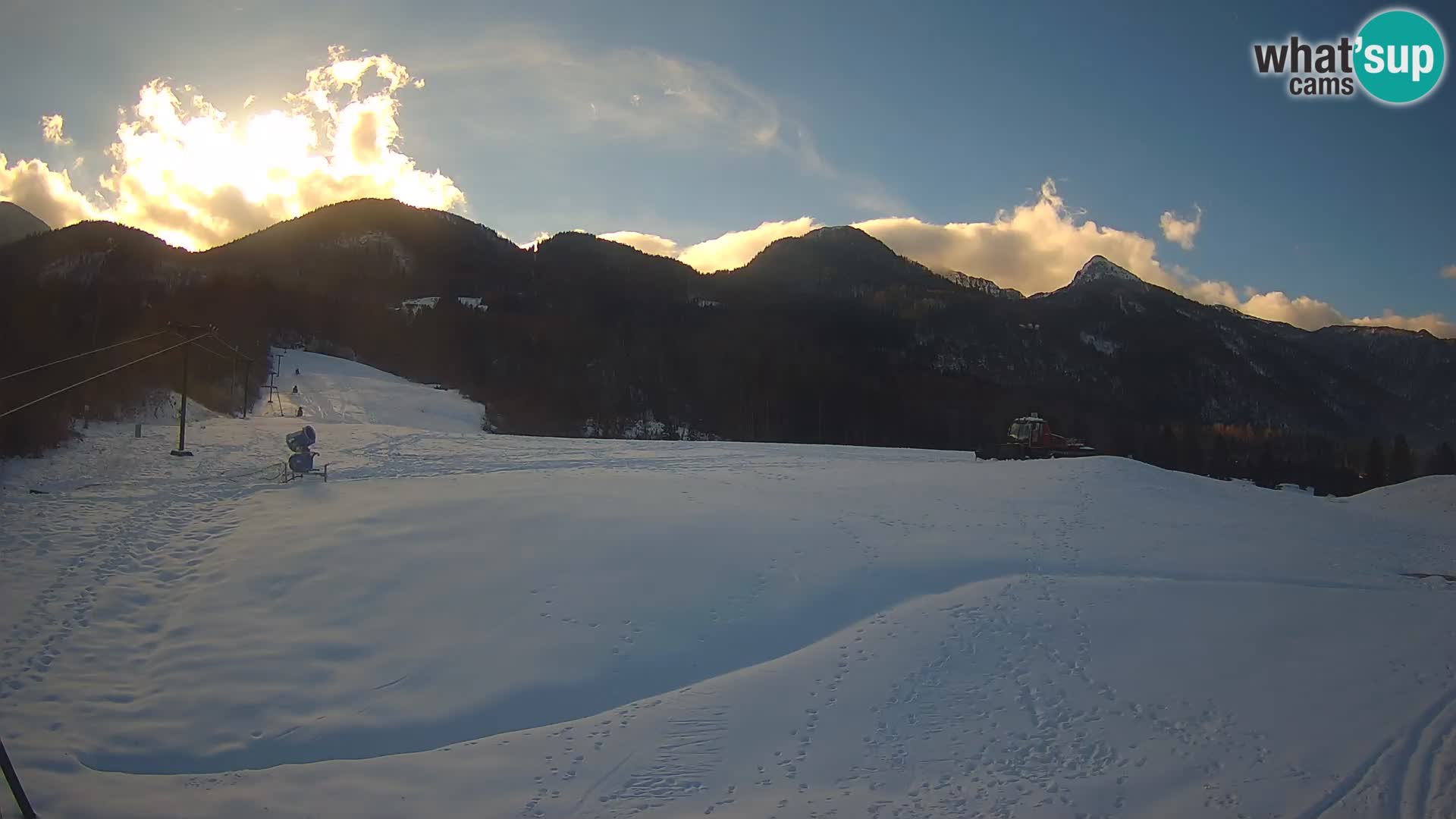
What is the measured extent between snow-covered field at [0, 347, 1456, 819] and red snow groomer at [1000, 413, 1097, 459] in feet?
30.7

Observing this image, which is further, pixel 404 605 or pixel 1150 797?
pixel 404 605

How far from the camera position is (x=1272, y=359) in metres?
193

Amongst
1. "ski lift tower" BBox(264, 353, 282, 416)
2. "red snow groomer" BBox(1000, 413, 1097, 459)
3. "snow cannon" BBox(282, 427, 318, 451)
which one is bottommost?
"snow cannon" BBox(282, 427, 318, 451)

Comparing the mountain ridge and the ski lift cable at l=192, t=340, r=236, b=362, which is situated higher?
the mountain ridge

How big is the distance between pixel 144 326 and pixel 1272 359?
228010mm

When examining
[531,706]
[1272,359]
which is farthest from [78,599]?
[1272,359]

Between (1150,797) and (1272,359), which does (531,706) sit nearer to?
(1150,797)

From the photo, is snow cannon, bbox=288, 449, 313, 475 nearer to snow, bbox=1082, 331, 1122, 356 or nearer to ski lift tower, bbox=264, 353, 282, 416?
ski lift tower, bbox=264, 353, 282, 416

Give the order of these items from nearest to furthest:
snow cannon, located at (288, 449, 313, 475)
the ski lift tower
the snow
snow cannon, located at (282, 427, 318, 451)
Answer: snow cannon, located at (288, 449, 313, 475) → snow cannon, located at (282, 427, 318, 451) → the ski lift tower → the snow

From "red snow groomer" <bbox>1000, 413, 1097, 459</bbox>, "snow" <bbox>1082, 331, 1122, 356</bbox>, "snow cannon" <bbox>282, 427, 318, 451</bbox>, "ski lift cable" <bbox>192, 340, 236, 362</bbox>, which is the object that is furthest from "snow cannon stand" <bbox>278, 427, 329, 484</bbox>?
"snow" <bbox>1082, 331, 1122, 356</bbox>

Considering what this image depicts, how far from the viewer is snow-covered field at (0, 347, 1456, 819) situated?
763 cm

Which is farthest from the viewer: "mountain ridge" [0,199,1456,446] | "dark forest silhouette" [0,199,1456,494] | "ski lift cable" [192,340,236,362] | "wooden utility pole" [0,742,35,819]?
"mountain ridge" [0,199,1456,446]

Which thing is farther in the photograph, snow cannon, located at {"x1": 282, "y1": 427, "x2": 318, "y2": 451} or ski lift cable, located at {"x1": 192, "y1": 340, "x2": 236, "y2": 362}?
ski lift cable, located at {"x1": 192, "y1": 340, "x2": 236, "y2": 362}

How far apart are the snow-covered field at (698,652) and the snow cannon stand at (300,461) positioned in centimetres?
92
